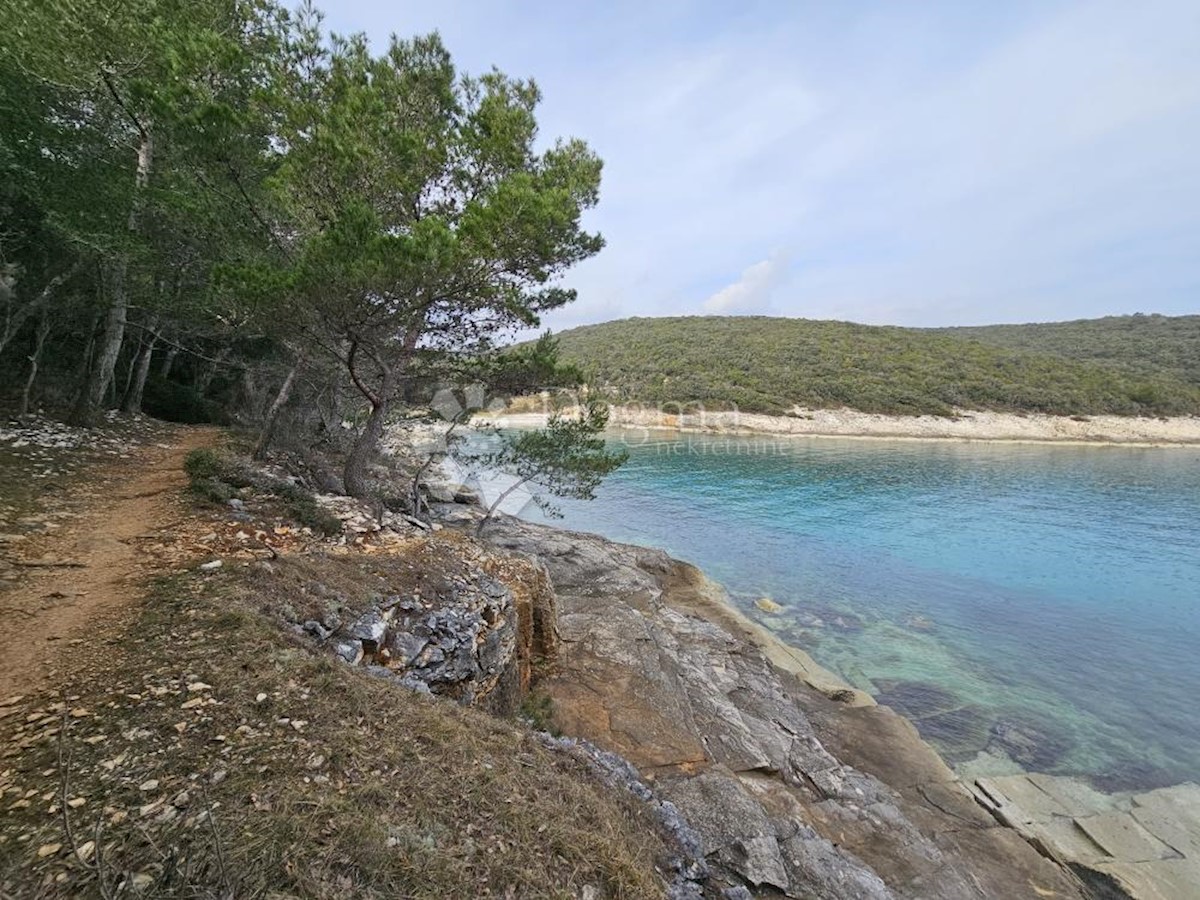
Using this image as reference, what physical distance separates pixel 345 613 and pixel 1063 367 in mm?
95929

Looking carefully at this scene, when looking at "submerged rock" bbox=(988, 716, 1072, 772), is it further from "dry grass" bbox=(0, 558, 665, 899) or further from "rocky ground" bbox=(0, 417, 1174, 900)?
"dry grass" bbox=(0, 558, 665, 899)

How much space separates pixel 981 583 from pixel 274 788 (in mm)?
25040

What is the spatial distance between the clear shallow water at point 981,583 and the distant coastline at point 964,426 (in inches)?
649

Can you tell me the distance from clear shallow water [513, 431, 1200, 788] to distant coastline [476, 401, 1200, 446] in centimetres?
1649

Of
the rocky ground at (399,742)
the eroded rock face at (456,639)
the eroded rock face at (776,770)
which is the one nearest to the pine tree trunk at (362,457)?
the rocky ground at (399,742)

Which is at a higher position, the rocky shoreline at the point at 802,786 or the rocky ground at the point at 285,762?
the rocky ground at the point at 285,762

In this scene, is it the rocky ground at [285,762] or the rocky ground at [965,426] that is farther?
the rocky ground at [965,426]

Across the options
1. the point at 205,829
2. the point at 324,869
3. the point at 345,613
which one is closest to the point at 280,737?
the point at 205,829

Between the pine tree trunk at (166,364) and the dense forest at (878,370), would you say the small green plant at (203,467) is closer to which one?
the pine tree trunk at (166,364)

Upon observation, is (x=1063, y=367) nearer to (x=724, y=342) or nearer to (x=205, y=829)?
(x=724, y=342)

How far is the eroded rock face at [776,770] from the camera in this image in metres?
6.11

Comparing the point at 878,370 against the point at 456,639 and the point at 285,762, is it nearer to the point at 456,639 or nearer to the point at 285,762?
the point at 456,639

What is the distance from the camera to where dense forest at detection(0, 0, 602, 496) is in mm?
8234

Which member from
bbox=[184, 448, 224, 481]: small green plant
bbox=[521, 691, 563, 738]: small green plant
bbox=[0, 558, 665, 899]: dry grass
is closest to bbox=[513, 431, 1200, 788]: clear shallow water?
bbox=[521, 691, 563, 738]: small green plant
